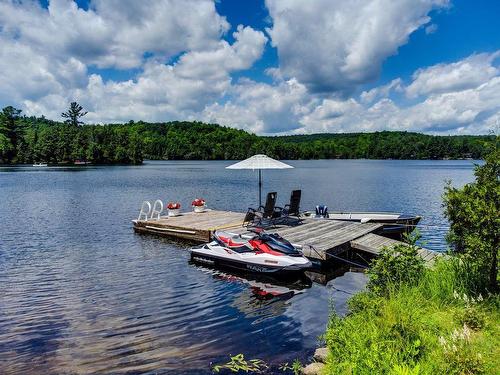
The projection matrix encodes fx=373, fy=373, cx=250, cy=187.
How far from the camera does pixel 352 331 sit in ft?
20.0

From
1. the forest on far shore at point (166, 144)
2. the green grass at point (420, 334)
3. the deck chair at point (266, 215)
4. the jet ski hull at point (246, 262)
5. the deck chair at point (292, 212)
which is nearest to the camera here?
the green grass at point (420, 334)

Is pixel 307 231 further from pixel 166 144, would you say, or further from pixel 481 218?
pixel 166 144

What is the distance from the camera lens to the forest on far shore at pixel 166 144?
351ft

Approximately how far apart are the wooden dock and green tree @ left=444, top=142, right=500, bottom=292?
14.5ft

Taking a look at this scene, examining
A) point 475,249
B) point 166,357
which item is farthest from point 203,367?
point 475,249

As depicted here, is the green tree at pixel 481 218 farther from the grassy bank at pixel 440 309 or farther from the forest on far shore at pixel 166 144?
the forest on far shore at pixel 166 144

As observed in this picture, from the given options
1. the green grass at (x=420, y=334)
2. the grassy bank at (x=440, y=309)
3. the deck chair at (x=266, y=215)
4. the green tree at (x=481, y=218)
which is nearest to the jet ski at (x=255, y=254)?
the deck chair at (x=266, y=215)

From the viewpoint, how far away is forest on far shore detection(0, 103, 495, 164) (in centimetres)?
10712

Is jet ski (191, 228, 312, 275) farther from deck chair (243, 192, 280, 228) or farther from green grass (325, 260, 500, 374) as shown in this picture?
green grass (325, 260, 500, 374)

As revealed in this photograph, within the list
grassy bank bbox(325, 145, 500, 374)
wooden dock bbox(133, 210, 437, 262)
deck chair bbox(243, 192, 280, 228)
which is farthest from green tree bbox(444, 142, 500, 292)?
deck chair bbox(243, 192, 280, 228)

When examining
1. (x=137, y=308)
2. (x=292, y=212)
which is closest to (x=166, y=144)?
(x=292, y=212)

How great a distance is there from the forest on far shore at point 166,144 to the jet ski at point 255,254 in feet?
323

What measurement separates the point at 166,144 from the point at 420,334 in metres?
160

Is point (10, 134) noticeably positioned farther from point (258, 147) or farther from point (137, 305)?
point (137, 305)
